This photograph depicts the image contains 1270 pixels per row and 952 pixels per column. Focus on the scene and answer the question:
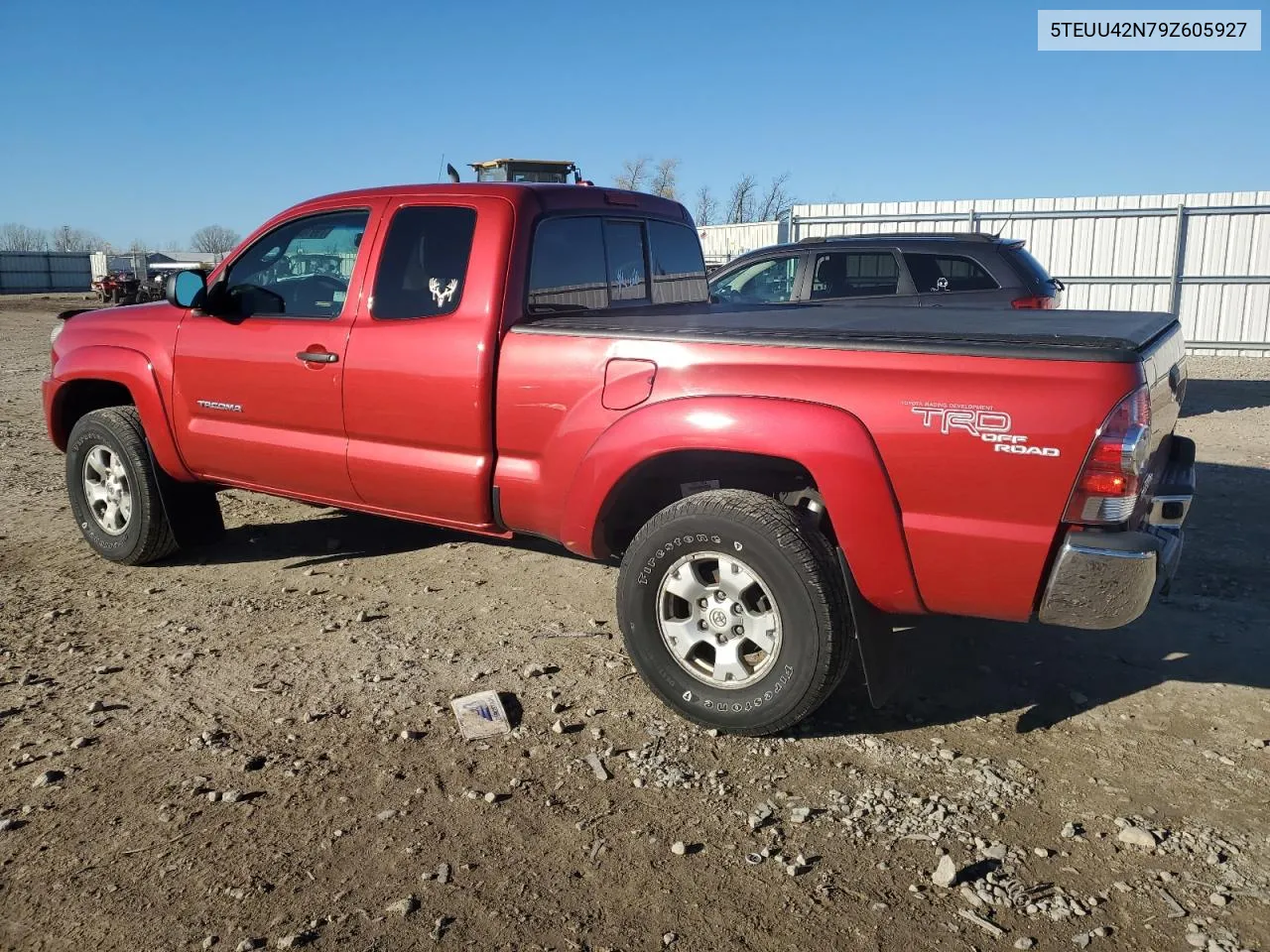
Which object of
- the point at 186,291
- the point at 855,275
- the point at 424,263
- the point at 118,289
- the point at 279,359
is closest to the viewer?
the point at 424,263

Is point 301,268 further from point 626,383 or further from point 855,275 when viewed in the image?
point 855,275

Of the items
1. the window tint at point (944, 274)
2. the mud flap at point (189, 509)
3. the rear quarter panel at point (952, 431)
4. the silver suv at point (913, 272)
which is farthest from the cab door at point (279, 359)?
the window tint at point (944, 274)

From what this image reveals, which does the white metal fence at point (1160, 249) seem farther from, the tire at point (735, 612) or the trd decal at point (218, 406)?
the tire at point (735, 612)

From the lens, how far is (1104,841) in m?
2.96

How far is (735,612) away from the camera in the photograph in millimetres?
3543

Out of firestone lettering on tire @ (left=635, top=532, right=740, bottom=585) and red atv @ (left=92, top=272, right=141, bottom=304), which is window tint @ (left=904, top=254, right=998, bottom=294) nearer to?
firestone lettering on tire @ (left=635, top=532, right=740, bottom=585)

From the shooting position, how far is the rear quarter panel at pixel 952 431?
2930 millimetres

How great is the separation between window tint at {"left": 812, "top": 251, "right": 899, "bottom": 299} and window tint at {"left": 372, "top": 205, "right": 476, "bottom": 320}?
5.69 metres

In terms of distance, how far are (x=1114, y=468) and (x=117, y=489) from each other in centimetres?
489

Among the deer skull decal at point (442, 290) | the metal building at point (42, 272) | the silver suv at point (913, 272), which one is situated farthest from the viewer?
the metal building at point (42, 272)

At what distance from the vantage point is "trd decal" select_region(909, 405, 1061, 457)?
2.96 meters

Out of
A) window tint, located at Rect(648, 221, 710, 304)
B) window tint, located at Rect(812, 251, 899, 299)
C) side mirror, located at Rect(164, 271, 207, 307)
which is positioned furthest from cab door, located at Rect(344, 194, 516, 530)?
window tint, located at Rect(812, 251, 899, 299)

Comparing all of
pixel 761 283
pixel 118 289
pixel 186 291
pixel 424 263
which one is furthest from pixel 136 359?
pixel 118 289

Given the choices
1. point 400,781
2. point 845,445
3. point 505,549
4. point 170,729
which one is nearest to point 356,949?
point 400,781
